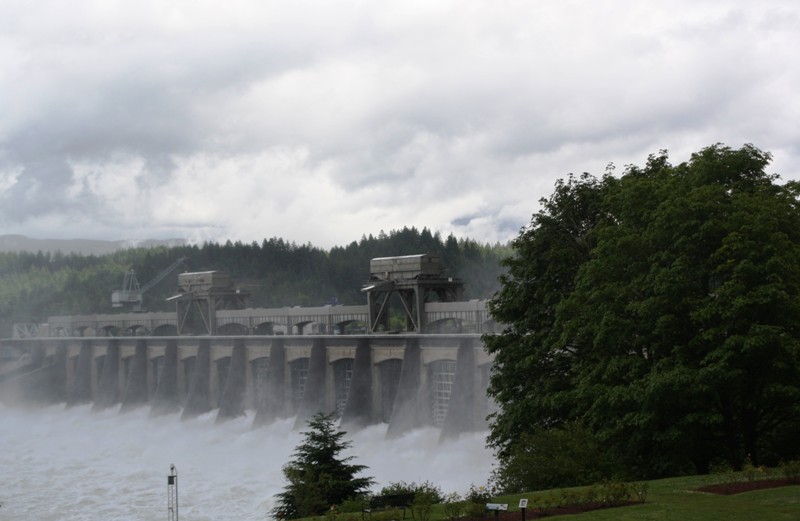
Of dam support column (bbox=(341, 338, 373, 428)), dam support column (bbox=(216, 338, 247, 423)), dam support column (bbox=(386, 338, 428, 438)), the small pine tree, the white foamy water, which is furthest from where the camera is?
dam support column (bbox=(216, 338, 247, 423))

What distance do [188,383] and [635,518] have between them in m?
78.3

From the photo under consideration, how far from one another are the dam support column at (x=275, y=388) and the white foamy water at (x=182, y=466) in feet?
4.99

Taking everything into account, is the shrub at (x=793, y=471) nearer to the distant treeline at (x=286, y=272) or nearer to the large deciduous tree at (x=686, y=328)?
the large deciduous tree at (x=686, y=328)

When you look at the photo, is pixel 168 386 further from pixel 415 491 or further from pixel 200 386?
pixel 415 491

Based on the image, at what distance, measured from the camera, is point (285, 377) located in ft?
255

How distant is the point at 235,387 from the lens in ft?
269

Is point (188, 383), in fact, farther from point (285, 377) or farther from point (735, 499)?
point (735, 499)

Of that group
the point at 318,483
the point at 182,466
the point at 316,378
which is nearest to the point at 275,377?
the point at 316,378

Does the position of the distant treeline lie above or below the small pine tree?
above

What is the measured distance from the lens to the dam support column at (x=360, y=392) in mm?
65500

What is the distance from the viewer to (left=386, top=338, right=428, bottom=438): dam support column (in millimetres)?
60688

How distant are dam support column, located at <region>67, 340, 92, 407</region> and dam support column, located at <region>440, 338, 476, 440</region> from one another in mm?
66206

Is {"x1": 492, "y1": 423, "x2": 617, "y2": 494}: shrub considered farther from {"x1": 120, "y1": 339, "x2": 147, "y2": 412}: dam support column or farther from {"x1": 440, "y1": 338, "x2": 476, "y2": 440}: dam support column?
{"x1": 120, "y1": 339, "x2": 147, "y2": 412}: dam support column

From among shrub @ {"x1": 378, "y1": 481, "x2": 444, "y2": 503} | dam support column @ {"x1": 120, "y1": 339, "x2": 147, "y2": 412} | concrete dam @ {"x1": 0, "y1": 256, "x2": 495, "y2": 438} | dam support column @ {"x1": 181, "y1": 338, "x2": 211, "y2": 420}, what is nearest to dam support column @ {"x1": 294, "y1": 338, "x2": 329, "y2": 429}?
concrete dam @ {"x1": 0, "y1": 256, "x2": 495, "y2": 438}
